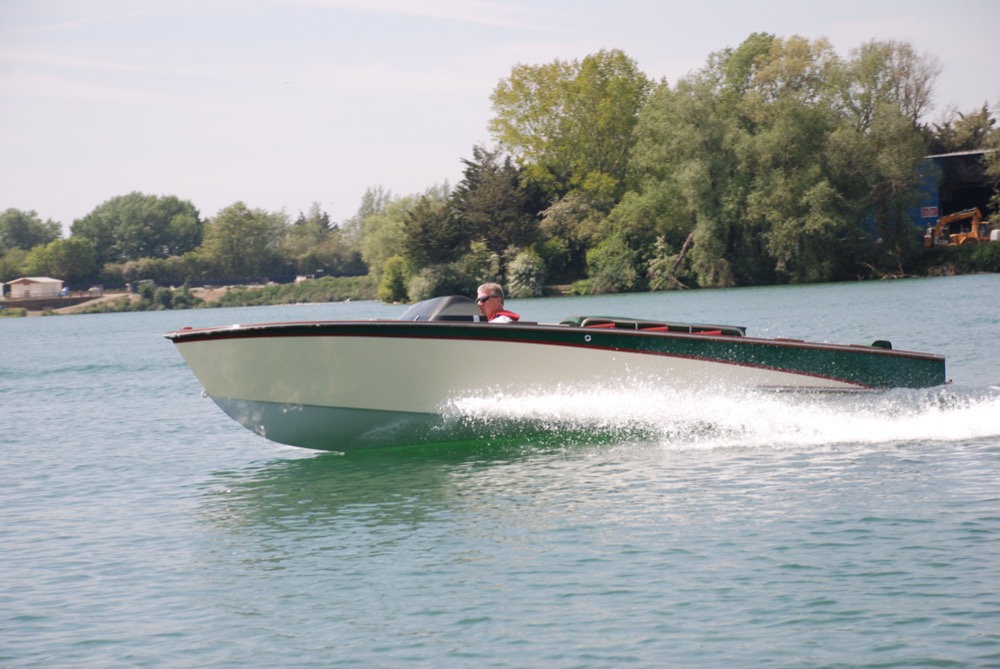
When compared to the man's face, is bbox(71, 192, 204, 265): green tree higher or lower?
higher

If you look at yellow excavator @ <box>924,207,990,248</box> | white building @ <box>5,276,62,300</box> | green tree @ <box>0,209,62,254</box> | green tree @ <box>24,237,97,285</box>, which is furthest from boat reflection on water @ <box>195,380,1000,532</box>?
green tree @ <box>0,209,62,254</box>

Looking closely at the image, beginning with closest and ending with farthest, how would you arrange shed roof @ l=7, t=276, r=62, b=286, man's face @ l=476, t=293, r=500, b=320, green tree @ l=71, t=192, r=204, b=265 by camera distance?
man's face @ l=476, t=293, r=500, b=320, shed roof @ l=7, t=276, r=62, b=286, green tree @ l=71, t=192, r=204, b=265

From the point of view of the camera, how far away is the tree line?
60688 mm

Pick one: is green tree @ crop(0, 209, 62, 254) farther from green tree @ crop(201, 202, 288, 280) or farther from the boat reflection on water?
the boat reflection on water

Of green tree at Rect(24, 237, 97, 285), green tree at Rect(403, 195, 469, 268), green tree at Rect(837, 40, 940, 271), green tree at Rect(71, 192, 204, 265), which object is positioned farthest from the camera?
green tree at Rect(71, 192, 204, 265)

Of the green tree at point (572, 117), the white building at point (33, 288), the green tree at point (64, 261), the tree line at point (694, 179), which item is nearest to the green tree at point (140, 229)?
the green tree at point (64, 261)

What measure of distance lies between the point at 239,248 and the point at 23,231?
43.0 metres

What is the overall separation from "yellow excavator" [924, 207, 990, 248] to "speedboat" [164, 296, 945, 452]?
184 feet

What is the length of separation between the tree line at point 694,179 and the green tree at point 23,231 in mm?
93266

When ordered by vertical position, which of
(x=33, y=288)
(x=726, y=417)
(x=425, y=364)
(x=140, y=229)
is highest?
(x=140, y=229)

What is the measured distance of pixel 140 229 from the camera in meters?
161

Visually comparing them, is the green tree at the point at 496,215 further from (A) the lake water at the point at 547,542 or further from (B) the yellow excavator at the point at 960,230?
(A) the lake water at the point at 547,542

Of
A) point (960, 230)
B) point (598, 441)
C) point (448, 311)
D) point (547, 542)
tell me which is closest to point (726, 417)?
point (598, 441)

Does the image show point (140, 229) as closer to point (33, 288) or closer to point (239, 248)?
point (239, 248)
